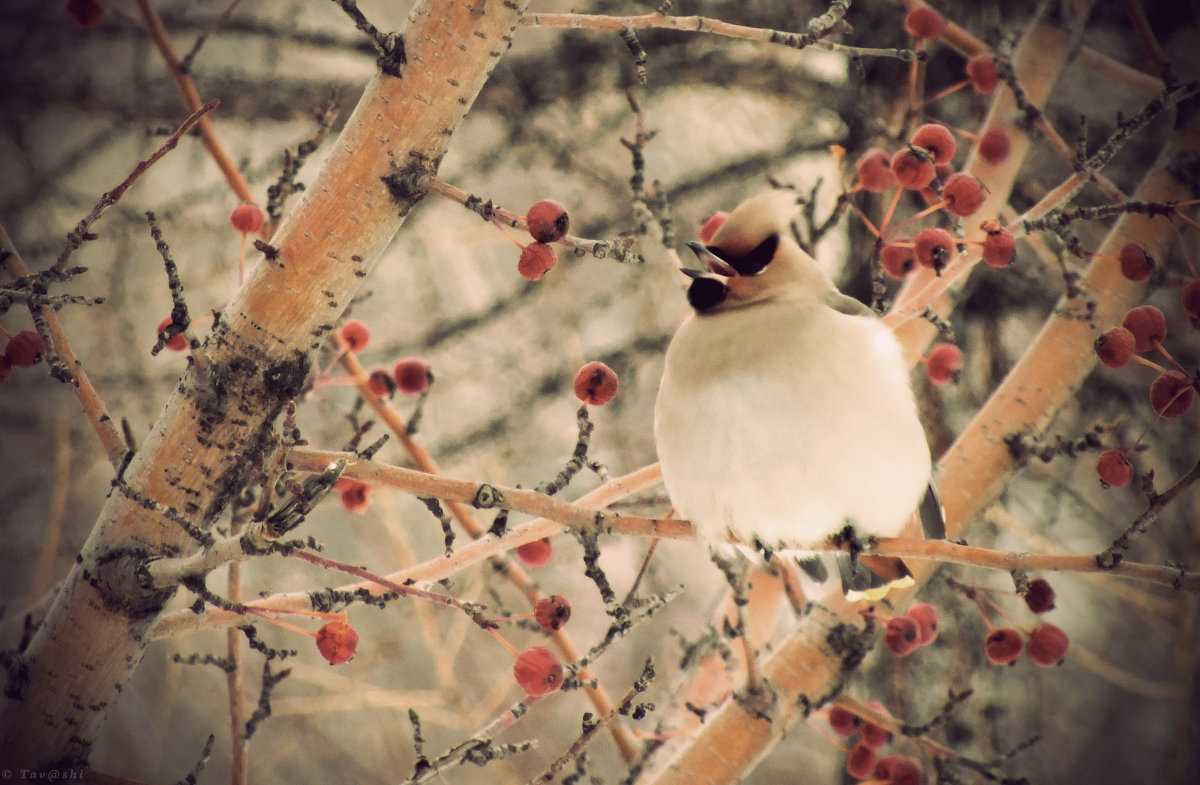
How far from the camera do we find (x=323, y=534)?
3912 millimetres

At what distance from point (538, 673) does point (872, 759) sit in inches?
41.8

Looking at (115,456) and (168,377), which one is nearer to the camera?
(115,456)

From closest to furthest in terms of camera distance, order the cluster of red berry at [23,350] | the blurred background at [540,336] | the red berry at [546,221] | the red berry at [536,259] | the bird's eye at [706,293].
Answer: the red berry at [546,221] → the red berry at [536,259] → the cluster of red berry at [23,350] → the bird's eye at [706,293] → the blurred background at [540,336]

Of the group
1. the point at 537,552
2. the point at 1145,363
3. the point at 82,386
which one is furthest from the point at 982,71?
the point at 82,386

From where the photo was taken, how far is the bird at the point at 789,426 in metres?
1.85

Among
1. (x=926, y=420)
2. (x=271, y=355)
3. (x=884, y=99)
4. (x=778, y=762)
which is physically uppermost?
(x=271, y=355)

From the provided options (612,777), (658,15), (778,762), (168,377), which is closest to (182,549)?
(658,15)

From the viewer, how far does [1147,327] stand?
1.70m

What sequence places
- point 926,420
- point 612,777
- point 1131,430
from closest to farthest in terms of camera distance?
point 926,420 < point 1131,430 < point 612,777

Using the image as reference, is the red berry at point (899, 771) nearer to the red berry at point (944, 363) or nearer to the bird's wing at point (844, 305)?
the red berry at point (944, 363)

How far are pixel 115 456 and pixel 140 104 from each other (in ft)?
7.30

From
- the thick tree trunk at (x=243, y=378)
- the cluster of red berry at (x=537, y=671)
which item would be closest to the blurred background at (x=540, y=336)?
the cluster of red berry at (x=537, y=671)

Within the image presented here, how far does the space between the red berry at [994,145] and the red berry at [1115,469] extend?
943mm

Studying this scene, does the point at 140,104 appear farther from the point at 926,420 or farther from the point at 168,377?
the point at 926,420
